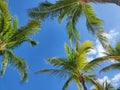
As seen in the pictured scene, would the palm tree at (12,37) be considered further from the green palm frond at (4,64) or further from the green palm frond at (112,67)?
the green palm frond at (112,67)

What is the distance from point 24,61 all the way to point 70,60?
10.6 ft

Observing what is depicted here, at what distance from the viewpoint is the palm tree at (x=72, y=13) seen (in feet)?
62.7

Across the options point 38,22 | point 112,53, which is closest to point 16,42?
point 38,22

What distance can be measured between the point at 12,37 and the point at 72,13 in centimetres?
400

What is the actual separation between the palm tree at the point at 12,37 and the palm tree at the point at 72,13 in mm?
642

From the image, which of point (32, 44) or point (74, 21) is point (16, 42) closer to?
point (32, 44)

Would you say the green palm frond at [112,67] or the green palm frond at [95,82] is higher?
the green palm frond at [112,67]

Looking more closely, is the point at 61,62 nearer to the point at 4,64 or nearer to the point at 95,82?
the point at 95,82

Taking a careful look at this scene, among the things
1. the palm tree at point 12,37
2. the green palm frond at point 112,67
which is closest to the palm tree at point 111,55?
the green palm frond at point 112,67

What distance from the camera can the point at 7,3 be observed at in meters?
19.1

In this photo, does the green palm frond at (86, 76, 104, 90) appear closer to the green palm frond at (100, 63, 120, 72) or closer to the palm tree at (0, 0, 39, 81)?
the green palm frond at (100, 63, 120, 72)

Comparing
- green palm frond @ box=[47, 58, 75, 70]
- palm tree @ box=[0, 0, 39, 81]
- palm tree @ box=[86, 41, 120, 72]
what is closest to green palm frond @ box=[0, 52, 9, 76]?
palm tree @ box=[0, 0, 39, 81]

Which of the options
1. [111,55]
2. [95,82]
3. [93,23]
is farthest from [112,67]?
[93,23]

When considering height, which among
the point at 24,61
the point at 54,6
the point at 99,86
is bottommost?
the point at 99,86
